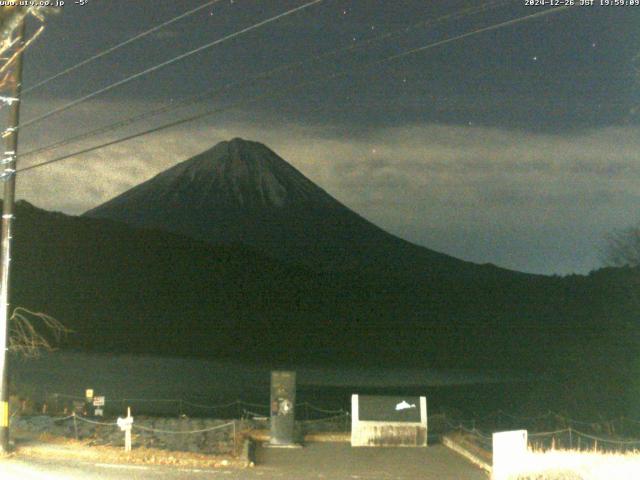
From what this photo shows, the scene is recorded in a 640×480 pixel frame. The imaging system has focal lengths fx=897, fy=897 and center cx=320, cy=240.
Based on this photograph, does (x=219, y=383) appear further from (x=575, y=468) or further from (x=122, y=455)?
(x=575, y=468)

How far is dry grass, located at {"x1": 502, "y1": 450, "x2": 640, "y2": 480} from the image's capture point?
13164mm

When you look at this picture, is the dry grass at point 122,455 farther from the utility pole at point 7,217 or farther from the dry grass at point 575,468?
the dry grass at point 575,468

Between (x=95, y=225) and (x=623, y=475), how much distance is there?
362 feet

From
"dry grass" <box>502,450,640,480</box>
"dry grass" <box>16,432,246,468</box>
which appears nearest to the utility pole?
"dry grass" <box>16,432,246,468</box>

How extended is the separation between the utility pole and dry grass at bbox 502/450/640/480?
963 centimetres

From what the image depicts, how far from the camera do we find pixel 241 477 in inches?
611

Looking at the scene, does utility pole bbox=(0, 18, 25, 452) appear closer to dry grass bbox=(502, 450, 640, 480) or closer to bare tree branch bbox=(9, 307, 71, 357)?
bare tree branch bbox=(9, 307, 71, 357)

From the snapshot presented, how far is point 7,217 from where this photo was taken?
1731cm

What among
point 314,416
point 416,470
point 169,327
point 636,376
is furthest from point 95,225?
point 416,470

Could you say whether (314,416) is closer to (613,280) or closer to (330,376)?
(330,376)

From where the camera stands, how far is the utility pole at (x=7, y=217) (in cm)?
1689

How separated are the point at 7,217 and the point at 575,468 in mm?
11285

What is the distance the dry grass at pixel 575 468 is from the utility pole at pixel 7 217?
9.63m

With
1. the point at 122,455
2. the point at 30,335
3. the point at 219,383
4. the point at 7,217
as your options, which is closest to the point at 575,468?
the point at 122,455
